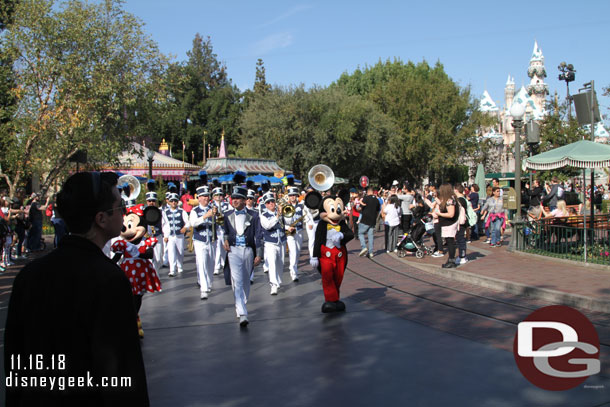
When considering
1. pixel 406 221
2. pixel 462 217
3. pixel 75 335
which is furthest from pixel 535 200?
pixel 75 335

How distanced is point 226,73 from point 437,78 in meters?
38.0

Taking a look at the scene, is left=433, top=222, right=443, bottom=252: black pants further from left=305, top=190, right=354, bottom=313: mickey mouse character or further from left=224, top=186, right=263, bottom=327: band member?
left=224, top=186, right=263, bottom=327: band member

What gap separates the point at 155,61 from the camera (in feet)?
78.4

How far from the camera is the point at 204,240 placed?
10.6m

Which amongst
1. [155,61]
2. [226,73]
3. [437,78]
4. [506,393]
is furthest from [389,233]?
[226,73]

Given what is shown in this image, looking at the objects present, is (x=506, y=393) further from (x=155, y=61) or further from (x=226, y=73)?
(x=226, y=73)

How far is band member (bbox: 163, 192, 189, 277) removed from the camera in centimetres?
1279

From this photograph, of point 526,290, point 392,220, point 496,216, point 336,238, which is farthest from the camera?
point 496,216

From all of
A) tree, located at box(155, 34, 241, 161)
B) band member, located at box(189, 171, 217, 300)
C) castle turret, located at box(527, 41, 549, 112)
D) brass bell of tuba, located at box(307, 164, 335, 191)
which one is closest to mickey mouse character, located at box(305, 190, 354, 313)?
band member, located at box(189, 171, 217, 300)

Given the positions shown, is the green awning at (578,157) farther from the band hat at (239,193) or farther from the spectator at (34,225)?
the spectator at (34,225)

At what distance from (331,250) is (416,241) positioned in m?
6.36

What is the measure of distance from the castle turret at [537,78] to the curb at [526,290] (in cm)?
10117

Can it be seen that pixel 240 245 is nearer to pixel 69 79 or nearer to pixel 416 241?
pixel 416 241

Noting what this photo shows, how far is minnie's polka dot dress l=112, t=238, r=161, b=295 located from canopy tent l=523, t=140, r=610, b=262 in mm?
8740
